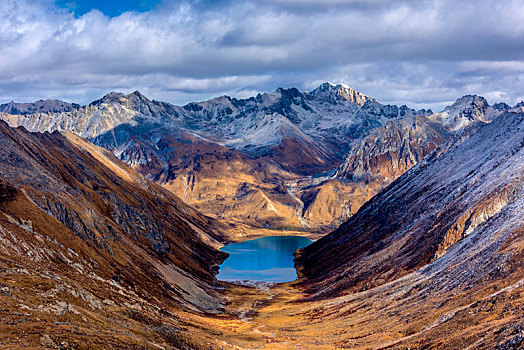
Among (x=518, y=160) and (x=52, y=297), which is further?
(x=518, y=160)

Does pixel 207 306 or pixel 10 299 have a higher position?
pixel 207 306

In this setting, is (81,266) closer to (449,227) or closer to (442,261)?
(442,261)

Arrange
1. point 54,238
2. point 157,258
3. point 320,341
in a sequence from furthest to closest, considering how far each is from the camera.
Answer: point 157,258
point 54,238
point 320,341

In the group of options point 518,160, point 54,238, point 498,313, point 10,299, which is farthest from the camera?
point 518,160

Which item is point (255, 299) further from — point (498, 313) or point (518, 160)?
point (498, 313)

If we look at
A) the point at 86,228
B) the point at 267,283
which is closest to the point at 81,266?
the point at 86,228

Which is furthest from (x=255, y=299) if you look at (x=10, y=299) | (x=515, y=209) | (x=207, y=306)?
(x=10, y=299)

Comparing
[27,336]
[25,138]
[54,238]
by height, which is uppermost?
[25,138]
